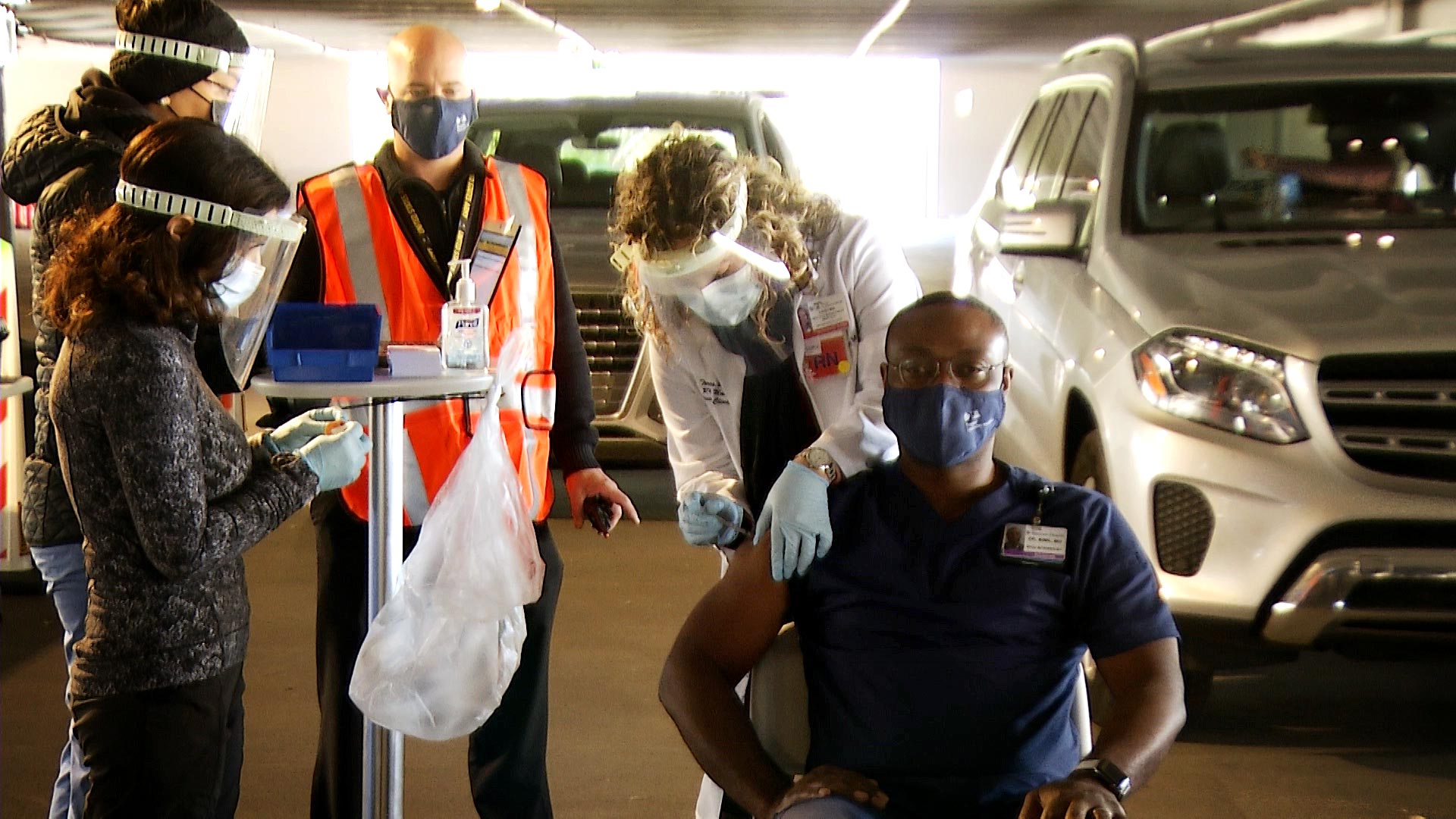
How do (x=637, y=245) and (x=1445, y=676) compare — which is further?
(x=1445, y=676)

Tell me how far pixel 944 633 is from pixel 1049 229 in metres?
2.08

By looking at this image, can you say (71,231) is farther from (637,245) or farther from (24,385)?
(637,245)

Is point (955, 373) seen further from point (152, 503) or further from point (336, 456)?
point (152, 503)

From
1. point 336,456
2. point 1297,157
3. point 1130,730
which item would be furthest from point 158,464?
point 1297,157

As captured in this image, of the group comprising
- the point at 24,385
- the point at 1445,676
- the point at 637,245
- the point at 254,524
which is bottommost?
the point at 1445,676

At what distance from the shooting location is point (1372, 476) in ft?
10.7

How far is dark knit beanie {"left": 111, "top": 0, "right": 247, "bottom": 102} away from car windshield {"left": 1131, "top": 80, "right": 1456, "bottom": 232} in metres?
2.49

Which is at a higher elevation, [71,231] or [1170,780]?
[71,231]

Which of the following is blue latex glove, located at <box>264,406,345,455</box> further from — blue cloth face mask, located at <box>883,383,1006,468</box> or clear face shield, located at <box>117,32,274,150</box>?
blue cloth face mask, located at <box>883,383,1006,468</box>

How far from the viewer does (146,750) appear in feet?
6.56

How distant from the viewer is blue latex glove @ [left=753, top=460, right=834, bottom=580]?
210 cm

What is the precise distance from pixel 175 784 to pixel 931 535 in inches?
44.3

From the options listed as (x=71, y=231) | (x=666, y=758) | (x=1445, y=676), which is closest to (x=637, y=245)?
(x=71, y=231)

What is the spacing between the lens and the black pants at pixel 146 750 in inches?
78.5
